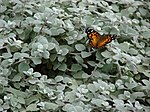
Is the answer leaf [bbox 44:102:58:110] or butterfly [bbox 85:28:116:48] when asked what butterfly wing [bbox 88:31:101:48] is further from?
leaf [bbox 44:102:58:110]

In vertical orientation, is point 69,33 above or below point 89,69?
above

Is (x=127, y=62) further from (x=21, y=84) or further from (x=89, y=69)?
(x=21, y=84)

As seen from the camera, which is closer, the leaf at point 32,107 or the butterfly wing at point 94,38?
the leaf at point 32,107

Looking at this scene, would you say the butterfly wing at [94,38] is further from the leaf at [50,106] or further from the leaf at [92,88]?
the leaf at [50,106]

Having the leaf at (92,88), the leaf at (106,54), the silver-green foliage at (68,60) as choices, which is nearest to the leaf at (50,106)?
the silver-green foliage at (68,60)

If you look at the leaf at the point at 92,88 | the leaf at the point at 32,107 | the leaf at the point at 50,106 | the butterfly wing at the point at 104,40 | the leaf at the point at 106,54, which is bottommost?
the leaf at the point at 32,107

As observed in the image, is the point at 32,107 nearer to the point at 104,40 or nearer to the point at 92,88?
the point at 92,88

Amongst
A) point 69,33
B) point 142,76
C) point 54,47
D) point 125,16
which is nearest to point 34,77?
point 54,47
